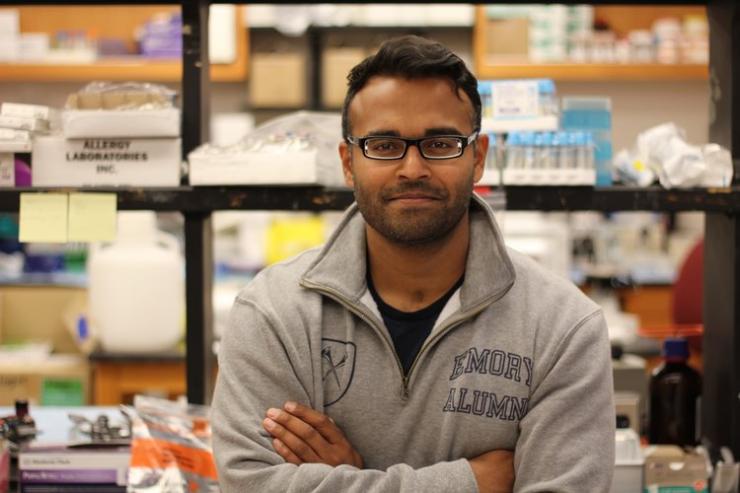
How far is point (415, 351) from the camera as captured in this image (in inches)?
64.4

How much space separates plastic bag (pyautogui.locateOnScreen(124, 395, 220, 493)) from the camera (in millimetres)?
1805

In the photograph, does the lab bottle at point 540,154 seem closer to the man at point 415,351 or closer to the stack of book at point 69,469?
the man at point 415,351

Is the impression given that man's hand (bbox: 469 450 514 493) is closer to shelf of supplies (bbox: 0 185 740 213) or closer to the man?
the man

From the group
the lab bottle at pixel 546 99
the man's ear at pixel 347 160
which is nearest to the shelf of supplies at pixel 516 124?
the lab bottle at pixel 546 99

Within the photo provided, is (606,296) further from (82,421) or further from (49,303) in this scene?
(82,421)

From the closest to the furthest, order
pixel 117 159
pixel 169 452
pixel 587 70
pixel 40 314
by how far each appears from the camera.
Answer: pixel 169 452 → pixel 117 159 → pixel 40 314 → pixel 587 70

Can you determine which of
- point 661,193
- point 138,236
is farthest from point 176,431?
point 138,236

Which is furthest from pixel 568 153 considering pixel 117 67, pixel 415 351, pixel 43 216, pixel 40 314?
pixel 117 67

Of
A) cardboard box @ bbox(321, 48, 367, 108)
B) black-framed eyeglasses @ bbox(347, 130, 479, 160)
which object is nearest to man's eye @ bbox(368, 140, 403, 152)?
black-framed eyeglasses @ bbox(347, 130, 479, 160)

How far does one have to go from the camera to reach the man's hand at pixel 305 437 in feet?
5.11

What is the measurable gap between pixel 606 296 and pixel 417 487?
9.73ft

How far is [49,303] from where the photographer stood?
353cm

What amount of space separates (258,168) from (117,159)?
29 centimetres

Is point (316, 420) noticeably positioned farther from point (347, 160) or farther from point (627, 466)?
point (627, 466)
